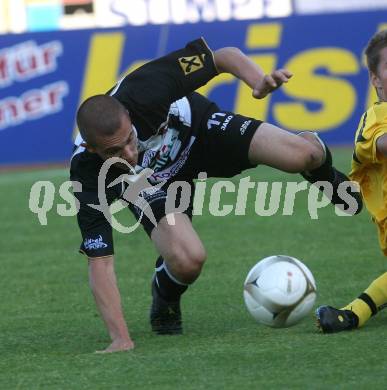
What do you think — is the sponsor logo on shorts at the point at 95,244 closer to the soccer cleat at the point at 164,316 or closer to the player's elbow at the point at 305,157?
the soccer cleat at the point at 164,316

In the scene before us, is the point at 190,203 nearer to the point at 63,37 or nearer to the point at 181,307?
the point at 181,307

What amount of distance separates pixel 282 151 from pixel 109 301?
49.3 inches

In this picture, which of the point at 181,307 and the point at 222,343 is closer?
the point at 222,343

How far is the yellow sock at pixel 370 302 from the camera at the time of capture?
5.46 meters

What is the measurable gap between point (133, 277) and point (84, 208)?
2.24 meters

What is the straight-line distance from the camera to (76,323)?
20.1ft

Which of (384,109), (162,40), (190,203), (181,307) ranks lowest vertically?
(181,307)

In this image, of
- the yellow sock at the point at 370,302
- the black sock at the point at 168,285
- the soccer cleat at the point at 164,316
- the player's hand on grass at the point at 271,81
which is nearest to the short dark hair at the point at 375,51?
the player's hand on grass at the point at 271,81

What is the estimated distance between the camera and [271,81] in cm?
549

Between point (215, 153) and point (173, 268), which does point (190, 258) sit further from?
point (215, 153)

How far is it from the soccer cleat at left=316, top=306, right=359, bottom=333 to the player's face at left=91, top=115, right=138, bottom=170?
1214 mm

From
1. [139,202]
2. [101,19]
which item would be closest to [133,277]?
[139,202]

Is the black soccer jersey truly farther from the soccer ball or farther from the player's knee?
the soccer ball

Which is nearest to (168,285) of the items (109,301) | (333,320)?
(109,301)
